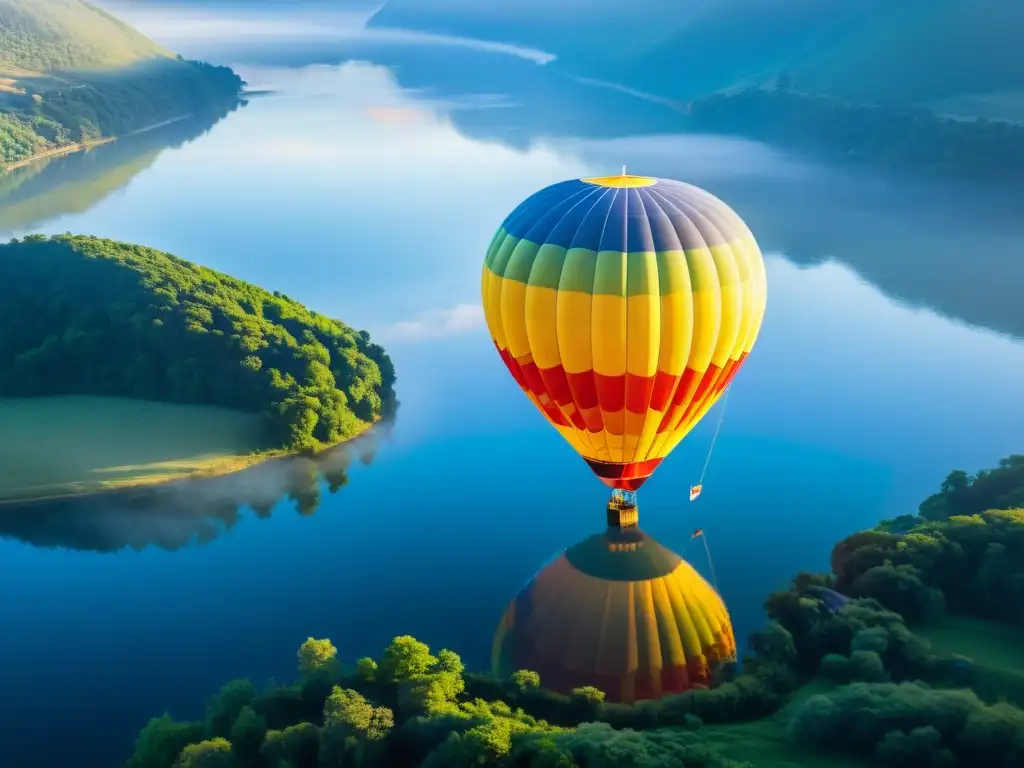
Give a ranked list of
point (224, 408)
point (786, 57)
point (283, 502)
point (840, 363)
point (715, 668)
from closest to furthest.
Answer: point (715, 668), point (283, 502), point (224, 408), point (840, 363), point (786, 57)

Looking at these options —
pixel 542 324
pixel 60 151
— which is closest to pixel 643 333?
pixel 542 324

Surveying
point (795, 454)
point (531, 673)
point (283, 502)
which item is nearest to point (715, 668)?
point (531, 673)

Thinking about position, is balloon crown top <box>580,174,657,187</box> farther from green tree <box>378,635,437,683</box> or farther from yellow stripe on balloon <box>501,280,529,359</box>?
green tree <box>378,635,437,683</box>

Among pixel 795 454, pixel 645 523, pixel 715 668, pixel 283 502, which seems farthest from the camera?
pixel 795 454

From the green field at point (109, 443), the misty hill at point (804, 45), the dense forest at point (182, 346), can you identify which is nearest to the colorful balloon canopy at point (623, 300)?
the dense forest at point (182, 346)

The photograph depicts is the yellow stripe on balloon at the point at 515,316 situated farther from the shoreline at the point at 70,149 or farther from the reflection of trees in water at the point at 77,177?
the shoreline at the point at 70,149

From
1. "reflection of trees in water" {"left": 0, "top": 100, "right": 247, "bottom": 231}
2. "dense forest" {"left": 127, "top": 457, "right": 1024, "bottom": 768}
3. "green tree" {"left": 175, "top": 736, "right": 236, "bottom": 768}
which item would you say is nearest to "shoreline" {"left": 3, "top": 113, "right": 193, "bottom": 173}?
"reflection of trees in water" {"left": 0, "top": 100, "right": 247, "bottom": 231}

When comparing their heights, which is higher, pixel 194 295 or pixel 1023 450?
pixel 194 295

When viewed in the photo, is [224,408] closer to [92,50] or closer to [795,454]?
[795,454]
